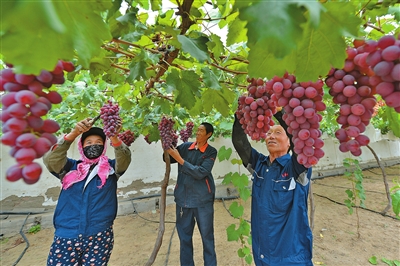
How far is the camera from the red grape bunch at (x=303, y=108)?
73cm

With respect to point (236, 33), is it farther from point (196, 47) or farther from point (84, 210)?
point (84, 210)

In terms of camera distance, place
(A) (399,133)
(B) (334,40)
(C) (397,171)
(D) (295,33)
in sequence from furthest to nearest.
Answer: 1. (C) (397,171)
2. (A) (399,133)
3. (B) (334,40)
4. (D) (295,33)

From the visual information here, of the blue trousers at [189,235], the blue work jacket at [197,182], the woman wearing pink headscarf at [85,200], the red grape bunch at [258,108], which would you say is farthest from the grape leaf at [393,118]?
the blue trousers at [189,235]

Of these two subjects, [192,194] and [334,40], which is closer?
[334,40]

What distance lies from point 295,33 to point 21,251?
5.59m

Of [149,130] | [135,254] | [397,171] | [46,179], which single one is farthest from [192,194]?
[397,171]

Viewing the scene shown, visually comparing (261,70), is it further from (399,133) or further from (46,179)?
(46,179)

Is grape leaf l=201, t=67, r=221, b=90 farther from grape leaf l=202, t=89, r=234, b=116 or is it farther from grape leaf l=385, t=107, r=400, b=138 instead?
grape leaf l=385, t=107, r=400, b=138

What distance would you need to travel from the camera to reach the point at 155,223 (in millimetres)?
5207

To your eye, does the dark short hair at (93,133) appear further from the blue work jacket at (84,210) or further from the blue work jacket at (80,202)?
the blue work jacket at (84,210)

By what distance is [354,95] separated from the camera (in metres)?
0.64

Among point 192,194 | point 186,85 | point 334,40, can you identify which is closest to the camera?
point 334,40

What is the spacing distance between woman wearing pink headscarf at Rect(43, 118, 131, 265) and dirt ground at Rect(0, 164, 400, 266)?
188 cm

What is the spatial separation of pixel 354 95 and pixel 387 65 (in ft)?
0.51
